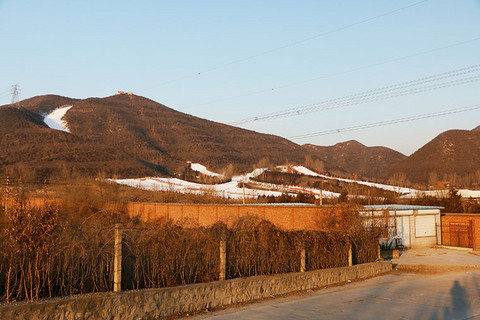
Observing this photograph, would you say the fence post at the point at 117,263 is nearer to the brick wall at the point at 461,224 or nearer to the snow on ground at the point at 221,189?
the brick wall at the point at 461,224

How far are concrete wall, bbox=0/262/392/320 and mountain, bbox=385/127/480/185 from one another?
458 ft

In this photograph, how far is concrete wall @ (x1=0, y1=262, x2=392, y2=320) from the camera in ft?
31.8

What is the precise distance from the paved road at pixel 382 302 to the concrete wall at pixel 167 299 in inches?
17.1

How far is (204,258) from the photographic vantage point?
1375 cm

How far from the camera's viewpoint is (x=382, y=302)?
1410 cm

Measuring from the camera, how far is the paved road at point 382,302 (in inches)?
488

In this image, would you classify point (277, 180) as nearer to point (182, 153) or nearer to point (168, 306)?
point (182, 153)

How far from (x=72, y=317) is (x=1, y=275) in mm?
2097

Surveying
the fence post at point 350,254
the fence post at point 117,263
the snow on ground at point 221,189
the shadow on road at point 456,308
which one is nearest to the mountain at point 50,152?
the snow on ground at point 221,189

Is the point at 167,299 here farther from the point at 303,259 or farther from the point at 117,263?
the point at 303,259

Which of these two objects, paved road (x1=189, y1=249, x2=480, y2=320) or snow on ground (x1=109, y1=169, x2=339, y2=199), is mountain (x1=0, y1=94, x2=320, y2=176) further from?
paved road (x1=189, y1=249, x2=480, y2=320)

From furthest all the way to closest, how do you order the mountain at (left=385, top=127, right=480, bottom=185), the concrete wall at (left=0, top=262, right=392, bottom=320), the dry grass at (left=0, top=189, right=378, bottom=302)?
1. the mountain at (left=385, top=127, right=480, bottom=185)
2. the dry grass at (left=0, top=189, right=378, bottom=302)
3. the concrete wall at (left=0, top=262, right=392, bottom=320)

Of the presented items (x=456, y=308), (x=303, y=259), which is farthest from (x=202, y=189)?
(x=456, y=308)

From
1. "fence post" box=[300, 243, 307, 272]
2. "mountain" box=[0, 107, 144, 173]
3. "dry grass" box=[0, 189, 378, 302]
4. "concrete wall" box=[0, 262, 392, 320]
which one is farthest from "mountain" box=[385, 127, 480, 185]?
"concrete wall" box=[0, 262, 392, 320]
